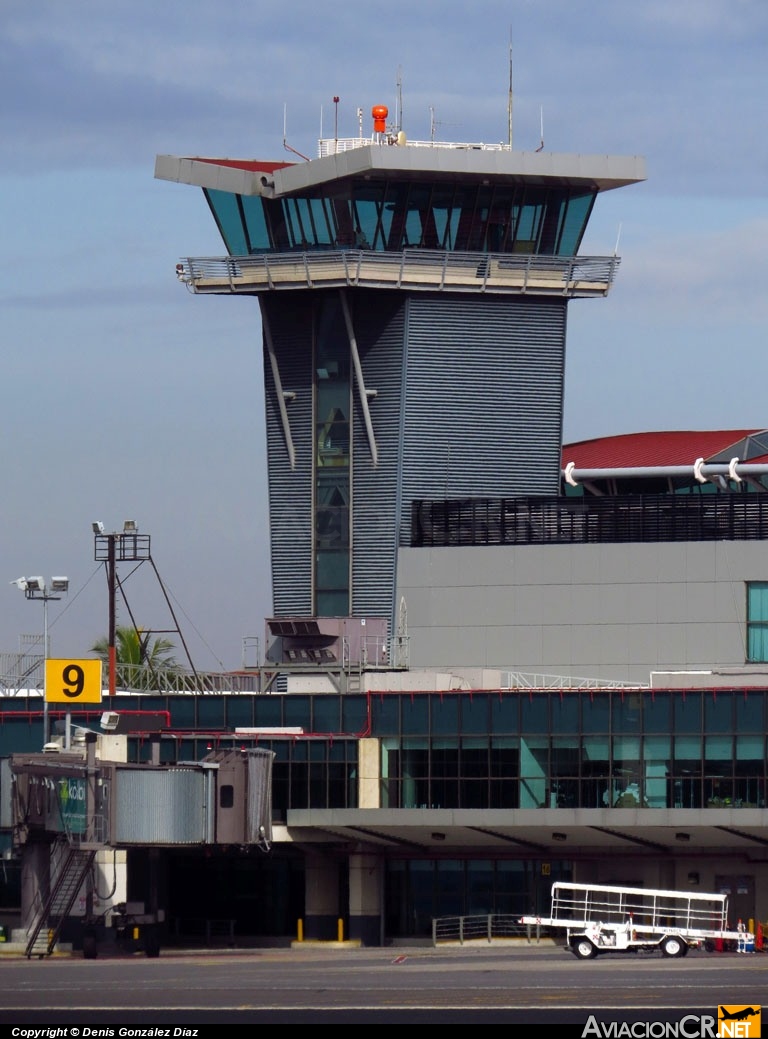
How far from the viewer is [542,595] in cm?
9144

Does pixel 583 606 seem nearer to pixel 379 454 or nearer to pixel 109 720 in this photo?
pixel 379 454

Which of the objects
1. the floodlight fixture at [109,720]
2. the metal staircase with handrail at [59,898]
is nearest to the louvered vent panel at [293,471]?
the floodlight fixture at [109,720]

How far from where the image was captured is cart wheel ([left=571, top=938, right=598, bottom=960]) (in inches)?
2608

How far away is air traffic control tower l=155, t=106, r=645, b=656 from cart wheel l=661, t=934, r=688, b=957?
28007 millimetres

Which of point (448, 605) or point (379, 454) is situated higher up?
point (379, 454)

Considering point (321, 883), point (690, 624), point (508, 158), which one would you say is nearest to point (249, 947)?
point (321, 883)

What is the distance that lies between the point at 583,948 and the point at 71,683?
25656 millimetres

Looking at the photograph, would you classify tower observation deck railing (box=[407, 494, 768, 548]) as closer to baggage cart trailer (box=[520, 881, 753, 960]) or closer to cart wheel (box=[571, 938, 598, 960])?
baggage cart trailer (box=[520, 881, 753, 960])

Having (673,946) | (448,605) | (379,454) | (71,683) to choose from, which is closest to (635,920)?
(673,946)

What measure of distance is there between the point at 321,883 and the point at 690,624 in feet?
65.6

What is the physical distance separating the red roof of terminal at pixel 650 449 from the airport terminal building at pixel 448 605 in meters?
0.73

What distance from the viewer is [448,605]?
92.6m

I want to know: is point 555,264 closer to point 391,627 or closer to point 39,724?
point 391,627

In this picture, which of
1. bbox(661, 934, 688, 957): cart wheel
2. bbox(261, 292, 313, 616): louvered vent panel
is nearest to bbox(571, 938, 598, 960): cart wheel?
bbox(661, 934, 688, 957): cart wheel
